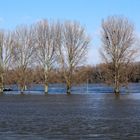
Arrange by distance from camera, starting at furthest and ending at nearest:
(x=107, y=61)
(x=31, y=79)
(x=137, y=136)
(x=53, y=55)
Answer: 1. (x=31, y=79)
2. (x=53, y=55)
3. (x=107, y=61)
4. (x=137, y=136)

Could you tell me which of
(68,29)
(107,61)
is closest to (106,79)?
(107,61)

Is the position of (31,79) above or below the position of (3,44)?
below

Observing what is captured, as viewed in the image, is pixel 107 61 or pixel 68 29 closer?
pixel 107 61

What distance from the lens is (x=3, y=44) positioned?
91625 millimetres

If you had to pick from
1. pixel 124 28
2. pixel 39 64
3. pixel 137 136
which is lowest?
Answer: pixel 137 136

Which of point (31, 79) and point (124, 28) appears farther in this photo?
point (31, 79)

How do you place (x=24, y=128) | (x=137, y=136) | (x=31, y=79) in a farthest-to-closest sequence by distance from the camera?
(x=31, y=79)
(x=24, y=128)
(x=137, y=136)

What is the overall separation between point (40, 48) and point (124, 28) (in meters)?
16.6

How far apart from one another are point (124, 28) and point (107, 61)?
7701 millimetres

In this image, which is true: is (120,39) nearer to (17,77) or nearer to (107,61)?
(107,61)

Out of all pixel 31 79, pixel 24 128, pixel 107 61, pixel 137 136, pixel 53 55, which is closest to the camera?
pixel 137 136

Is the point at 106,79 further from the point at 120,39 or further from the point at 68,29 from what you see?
the point at 68,29

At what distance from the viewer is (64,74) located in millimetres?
80062

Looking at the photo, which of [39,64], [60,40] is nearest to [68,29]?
[60,40]
